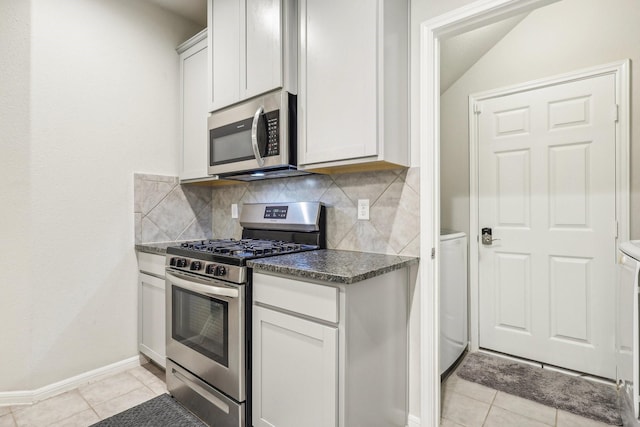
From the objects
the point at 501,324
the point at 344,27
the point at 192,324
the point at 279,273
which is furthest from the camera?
the point at 501,324

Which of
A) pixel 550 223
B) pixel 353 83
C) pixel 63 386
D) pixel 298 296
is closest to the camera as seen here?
pixel 298 296

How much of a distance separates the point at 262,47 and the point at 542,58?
2.09 metres

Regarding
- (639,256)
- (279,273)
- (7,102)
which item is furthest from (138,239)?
(639,256)

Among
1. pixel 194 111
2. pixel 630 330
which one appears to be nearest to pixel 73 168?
pixel 194 111

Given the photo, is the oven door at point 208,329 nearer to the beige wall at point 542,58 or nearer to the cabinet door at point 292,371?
the cabinet door at point 292,371

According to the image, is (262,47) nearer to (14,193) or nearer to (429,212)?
(429,212)

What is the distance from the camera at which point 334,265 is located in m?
1.45

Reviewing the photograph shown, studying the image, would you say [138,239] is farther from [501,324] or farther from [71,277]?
[501,324]

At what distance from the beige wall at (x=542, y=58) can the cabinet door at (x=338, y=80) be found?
4.23 feet

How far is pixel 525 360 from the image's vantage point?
250 centimetres

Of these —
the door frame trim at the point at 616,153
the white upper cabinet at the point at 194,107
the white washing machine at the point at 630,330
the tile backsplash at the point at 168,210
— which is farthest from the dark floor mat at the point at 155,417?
the door frame trim at the point at 616,153

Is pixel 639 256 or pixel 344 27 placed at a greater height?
pixel 344 27

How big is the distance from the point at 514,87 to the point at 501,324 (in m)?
1.87

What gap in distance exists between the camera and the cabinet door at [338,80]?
1.52m
